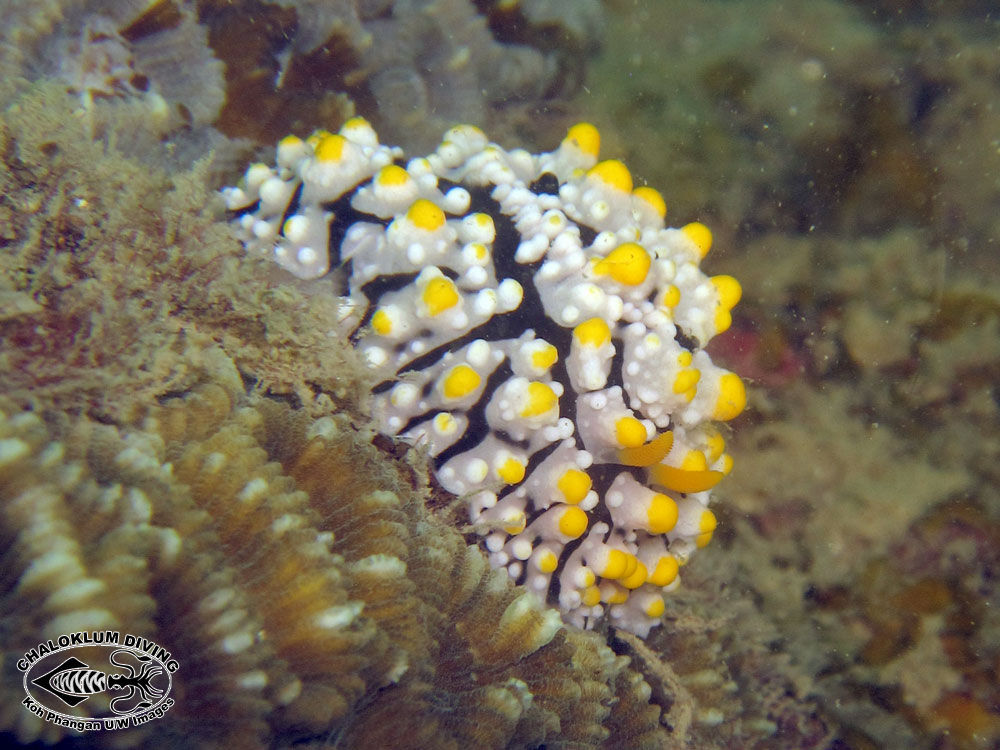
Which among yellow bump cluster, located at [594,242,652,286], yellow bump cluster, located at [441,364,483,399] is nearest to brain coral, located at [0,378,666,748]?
yellow bump cluster, located at [441,364,483,399]

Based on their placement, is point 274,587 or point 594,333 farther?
point 594,333

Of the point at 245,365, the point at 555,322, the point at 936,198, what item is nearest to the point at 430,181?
the point at 555,322

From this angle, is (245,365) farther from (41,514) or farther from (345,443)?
(41,514)

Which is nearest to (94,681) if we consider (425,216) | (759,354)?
(425,216)

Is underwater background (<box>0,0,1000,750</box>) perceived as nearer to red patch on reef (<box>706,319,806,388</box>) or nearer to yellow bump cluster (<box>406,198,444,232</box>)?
red patch on reef (<box>706,319,806,388</box>)

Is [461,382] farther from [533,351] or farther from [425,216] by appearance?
[425,216]
